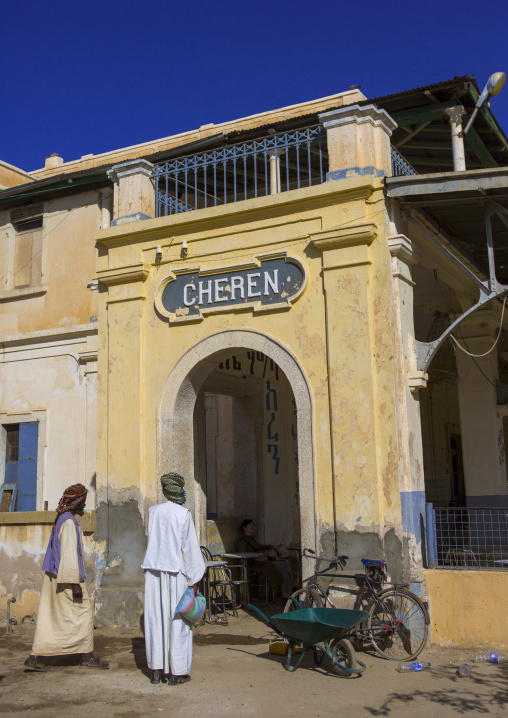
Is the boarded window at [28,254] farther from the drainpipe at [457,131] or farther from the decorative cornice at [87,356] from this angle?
the drainpipe at [457,131]

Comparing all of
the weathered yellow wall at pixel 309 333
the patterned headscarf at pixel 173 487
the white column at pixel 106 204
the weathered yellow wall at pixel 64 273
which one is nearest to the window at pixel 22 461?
the weathered yellow wall at pixel 64 273

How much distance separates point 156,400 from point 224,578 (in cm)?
253

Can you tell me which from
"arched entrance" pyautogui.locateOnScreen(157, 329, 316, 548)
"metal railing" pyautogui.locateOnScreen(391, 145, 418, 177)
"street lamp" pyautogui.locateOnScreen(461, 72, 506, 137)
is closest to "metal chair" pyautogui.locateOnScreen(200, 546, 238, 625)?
"arched entrance" pyautogui.locateOnScreen(157, 329, 316, 548)

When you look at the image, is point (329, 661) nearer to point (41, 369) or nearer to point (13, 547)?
point (13, 547)

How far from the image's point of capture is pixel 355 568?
7.47 metres

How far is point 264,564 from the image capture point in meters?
10.1

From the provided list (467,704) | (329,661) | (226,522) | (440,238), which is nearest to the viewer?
(467,704)

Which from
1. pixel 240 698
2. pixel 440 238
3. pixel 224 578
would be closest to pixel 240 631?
pixel 224 578

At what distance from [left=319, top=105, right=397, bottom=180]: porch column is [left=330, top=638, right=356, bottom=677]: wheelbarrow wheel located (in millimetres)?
4856

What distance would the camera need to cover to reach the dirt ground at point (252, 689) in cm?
559

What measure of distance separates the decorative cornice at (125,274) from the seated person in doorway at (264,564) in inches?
156

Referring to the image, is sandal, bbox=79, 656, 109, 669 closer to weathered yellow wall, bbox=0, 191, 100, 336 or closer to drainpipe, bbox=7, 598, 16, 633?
drainpipe, bbox=7, 598, 16, 633

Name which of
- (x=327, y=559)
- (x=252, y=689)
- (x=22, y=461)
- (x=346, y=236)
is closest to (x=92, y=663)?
(x=252, y=689)

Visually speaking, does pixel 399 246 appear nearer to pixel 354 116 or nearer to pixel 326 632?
pixel 354 116
